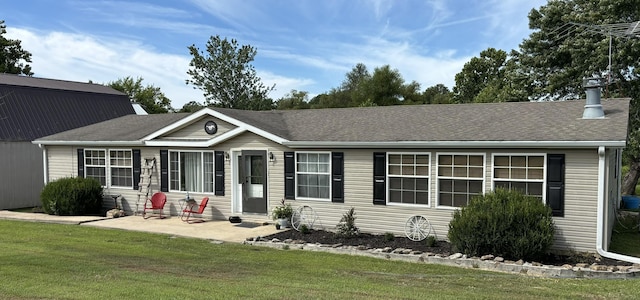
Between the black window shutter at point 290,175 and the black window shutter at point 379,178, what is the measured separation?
7.56 feet

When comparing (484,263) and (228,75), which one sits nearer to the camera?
(484,263)

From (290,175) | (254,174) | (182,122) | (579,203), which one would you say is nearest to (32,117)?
(182,122)

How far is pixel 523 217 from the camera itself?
9.15 m

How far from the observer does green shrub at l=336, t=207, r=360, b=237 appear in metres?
11.6

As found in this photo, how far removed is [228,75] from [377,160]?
27020 mm

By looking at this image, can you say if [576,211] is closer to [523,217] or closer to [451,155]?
[523,217]

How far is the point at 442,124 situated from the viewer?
12094 mm

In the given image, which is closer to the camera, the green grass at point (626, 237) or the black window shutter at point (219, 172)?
the green grass at point (626, 237)

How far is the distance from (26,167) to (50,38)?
20.2ft

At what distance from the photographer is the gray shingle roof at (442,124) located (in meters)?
10.1

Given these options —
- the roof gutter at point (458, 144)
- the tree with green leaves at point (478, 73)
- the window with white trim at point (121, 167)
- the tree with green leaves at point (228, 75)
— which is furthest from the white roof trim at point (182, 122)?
the tree with green leaves at point (478, 73)

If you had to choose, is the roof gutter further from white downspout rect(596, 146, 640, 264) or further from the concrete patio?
the concrete patio

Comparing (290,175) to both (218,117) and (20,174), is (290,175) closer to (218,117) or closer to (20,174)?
(218,117)

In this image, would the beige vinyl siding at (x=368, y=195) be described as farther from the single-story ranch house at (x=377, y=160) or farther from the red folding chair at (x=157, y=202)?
the red folding chair at (x=157, y=202)
